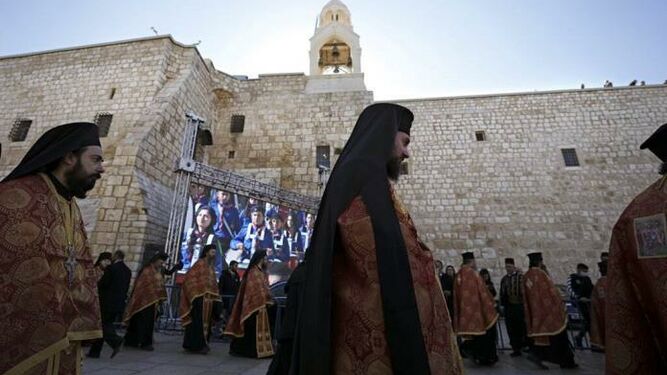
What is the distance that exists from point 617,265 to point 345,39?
53.4 ft

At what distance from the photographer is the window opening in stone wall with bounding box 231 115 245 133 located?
1455cm

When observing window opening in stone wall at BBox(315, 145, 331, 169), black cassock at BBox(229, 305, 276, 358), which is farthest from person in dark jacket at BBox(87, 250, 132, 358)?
window opening in stone wall at BBox(315, 145, 331, 169)

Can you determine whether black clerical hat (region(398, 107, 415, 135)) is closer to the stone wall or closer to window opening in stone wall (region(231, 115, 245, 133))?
the stone wall

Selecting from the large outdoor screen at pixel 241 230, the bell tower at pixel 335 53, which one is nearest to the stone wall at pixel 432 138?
the bell tower at pixel 335 53

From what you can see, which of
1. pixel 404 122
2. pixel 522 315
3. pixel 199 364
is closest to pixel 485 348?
pixel 522 315

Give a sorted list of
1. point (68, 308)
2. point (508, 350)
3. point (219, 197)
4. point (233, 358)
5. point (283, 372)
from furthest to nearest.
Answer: point (219, 197)
point (508, 350)
point (233, 358)
point (68, 308)
point (283, 372)

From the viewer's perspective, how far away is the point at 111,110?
38.0ft

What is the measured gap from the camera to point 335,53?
16.5 metres

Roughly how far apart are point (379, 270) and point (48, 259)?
1.53 m

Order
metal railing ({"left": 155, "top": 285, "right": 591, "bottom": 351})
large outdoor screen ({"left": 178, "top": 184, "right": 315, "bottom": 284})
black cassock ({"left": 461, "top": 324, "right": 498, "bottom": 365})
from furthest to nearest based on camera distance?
large outdoor screen ({"left": 178, "top": 184, "right": 315, "bottom": 284})
metal railing ({"left": 155, "top": 285, "right": 591, "bottom": 351})
black cassock ({"left": 461, "top": 324, "right": 498, "bottom": 365})

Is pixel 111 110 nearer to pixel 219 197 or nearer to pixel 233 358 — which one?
pixel 219 197

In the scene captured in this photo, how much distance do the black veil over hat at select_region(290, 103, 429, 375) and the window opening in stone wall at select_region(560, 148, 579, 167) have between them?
48.2 feet

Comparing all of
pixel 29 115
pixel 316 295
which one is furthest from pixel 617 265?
pixel 29 115

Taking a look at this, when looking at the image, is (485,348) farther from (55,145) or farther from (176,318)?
(176,318)
